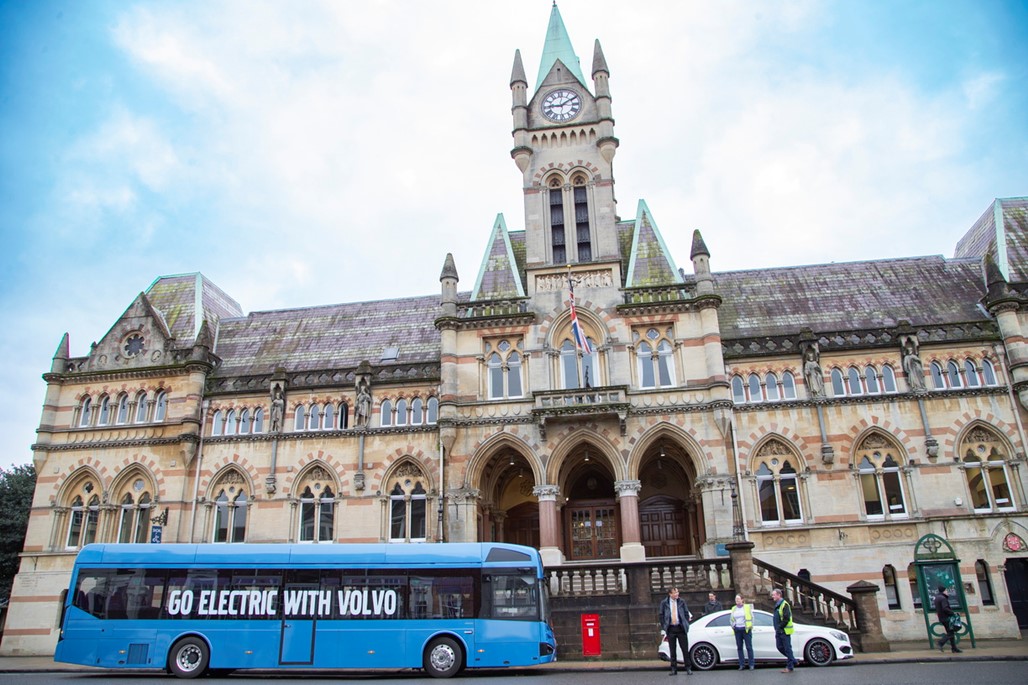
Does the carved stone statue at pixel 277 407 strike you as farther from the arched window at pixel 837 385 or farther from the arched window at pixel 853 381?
the arched window at pixel 853 381

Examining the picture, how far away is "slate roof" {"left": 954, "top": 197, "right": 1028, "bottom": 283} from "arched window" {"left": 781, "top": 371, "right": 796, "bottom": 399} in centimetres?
1073

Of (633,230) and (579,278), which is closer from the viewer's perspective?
(579,278)

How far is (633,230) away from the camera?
35.1m

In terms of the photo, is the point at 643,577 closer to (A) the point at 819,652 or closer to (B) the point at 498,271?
(A) the point at 819,652

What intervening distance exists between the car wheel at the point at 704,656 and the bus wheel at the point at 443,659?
19.5 ft

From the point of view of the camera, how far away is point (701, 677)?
16.2 meters

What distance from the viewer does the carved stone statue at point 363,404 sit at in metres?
32.3

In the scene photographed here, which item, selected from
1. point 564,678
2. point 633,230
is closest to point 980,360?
point 633,230

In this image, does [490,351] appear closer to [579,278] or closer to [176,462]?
[579,278]

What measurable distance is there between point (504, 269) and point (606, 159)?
7.02m

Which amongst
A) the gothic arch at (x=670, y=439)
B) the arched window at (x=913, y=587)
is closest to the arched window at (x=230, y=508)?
the gothic arch at (x=670, y=439)

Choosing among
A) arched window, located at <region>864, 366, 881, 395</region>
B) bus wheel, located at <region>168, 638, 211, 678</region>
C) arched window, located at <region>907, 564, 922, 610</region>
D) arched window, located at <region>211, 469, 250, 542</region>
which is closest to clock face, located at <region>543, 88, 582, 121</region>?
arched window, located at <region>864, 366, 881, 395</region>

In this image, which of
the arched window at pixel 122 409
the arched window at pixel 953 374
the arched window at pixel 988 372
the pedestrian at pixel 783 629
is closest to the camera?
the pedestrian at pixel 783 629

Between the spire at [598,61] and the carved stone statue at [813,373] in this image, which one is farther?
the spire at [598,61]
